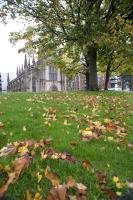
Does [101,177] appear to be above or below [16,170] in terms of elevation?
below

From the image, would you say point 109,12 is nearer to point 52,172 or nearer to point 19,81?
point 52,172

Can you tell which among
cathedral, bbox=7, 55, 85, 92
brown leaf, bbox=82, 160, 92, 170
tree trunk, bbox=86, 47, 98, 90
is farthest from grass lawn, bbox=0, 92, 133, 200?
cathedral, bbox=7, 55, 85, 92

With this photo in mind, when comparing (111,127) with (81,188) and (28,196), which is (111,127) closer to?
(81,188)

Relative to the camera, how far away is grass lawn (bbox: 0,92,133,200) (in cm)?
534

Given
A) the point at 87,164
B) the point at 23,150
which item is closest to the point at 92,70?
the point at 23,150

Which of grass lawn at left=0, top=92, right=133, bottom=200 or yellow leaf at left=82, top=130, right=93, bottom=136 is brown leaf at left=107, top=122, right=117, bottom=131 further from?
yellow leaf at left=82, top=130, right=93, bottom=136

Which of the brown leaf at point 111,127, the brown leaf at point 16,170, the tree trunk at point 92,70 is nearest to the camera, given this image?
the brown leaf at point 16,170

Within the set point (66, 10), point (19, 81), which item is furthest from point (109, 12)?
point (19, 81)

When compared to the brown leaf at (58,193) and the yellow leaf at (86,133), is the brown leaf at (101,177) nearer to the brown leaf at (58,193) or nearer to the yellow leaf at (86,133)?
the brown leaf at (58,193)

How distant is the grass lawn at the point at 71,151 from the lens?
5.34m

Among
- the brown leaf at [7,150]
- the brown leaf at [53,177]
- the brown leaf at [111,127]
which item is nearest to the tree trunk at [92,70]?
the brown leaf at [111,127]

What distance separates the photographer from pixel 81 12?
27750 mm

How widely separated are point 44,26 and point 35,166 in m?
25.6

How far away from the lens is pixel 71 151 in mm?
7113
